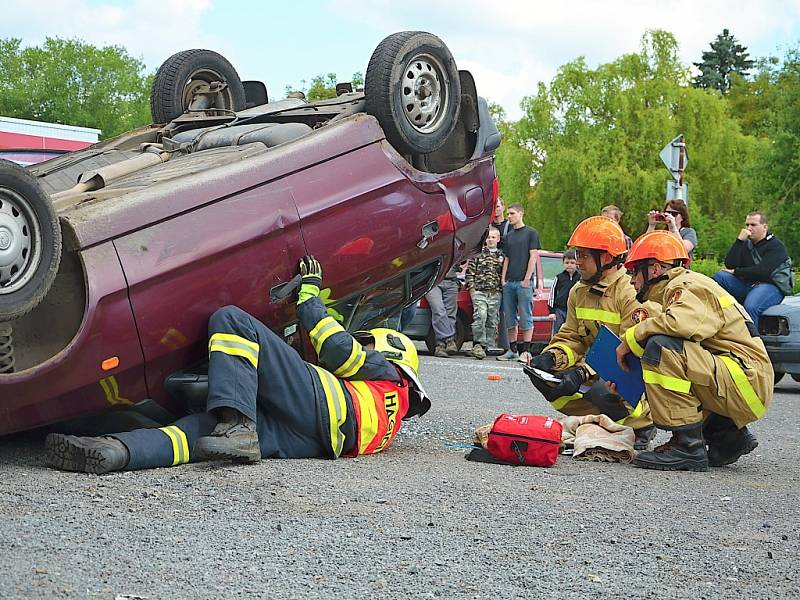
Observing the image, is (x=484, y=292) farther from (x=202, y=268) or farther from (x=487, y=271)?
(x=202, y=268)

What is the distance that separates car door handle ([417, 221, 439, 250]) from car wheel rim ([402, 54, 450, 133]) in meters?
0.52

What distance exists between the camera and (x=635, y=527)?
166 inches

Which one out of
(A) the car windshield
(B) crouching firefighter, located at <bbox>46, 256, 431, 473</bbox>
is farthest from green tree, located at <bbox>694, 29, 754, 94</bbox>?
(B) crouching firefighter, located at <bbox>46, 256, 431, 473</bbox>

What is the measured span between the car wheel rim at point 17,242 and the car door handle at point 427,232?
2.36 m

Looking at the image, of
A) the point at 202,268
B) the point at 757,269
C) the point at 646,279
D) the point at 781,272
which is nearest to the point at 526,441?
the point at 646,279

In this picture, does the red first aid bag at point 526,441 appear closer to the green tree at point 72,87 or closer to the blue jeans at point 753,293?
the blue jeans at point 753,293

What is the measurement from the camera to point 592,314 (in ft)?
21.6

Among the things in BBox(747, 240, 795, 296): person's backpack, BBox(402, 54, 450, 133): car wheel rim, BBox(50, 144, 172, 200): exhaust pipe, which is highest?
BBox(402, 54, 450, 133): car wheel rim

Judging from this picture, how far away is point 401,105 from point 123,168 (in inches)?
59.7

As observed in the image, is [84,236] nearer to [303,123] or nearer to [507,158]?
[303,123]

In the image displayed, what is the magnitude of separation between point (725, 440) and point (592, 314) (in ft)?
3.47

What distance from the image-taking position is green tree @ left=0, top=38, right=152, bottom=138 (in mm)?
68562

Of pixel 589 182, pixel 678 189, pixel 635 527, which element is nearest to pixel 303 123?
pixel 635 527

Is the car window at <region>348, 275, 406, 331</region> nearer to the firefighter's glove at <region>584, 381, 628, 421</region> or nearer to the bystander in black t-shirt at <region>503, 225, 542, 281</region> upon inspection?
the firefighter's glove at <region>584, 381, 628, 421</region>
